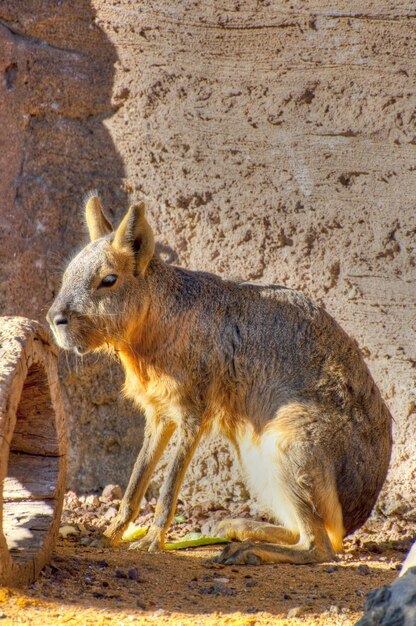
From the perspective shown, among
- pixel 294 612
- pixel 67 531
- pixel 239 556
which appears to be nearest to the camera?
pixel 294 612

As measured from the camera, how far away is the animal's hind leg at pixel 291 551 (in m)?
4.82

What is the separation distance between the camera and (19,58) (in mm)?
6180

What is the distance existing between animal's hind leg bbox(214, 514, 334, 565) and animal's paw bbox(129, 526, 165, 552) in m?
0.34

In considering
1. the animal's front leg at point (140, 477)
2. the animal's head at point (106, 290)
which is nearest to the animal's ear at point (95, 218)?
the animal's head at point (106, 290)

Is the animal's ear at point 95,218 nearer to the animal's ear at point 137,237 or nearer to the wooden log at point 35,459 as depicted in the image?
the animal's ear at point 137,237

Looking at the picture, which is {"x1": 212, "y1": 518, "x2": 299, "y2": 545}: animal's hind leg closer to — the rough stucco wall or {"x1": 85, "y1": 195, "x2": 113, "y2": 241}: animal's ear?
the rough stucco wall

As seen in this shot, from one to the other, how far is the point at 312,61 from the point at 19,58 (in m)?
2.00

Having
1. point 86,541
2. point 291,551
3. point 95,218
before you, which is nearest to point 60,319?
point 95,218

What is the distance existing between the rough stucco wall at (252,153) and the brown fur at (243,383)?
21.2 inches

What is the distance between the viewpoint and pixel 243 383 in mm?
5254

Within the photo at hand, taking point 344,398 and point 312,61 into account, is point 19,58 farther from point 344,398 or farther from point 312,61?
point 344,398

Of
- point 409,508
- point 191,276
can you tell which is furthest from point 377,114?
point 409,508

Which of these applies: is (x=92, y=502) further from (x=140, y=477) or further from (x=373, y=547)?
(x=373, y=547)

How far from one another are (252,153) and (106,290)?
162cm
